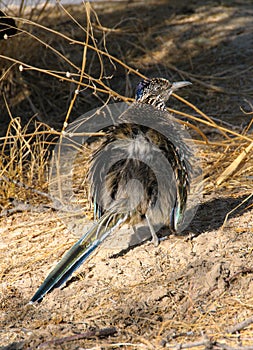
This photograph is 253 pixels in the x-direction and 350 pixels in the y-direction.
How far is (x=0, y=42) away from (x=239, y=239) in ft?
12.0

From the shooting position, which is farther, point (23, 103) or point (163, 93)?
point (23, 103)

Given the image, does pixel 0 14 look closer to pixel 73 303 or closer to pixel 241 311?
pixel 73 303

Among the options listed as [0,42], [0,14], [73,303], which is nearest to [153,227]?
[73,303]

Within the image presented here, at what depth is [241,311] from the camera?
12.5ft

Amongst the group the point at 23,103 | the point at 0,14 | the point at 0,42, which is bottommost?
the point at 23,103

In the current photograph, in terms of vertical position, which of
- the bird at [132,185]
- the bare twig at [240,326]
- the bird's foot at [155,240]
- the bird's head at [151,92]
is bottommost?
the bird's foot at [155,240]

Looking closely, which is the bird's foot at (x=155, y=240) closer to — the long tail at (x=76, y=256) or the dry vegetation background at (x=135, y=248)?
the dry vegetation background at (x=135, y=248)

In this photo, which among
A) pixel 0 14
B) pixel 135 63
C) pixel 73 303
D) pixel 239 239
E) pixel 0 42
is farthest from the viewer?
pixel 135 63

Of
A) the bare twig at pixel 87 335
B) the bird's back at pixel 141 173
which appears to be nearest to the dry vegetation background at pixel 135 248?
the bare twig at pixel 87 335

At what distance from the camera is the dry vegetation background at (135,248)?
12.4 feet

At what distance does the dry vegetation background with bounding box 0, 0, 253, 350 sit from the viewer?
3789 millimetres

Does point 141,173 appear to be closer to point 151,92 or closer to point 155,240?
point 155,240

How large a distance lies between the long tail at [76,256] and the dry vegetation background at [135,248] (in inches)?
2.7

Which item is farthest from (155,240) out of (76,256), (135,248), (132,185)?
(76,256)
